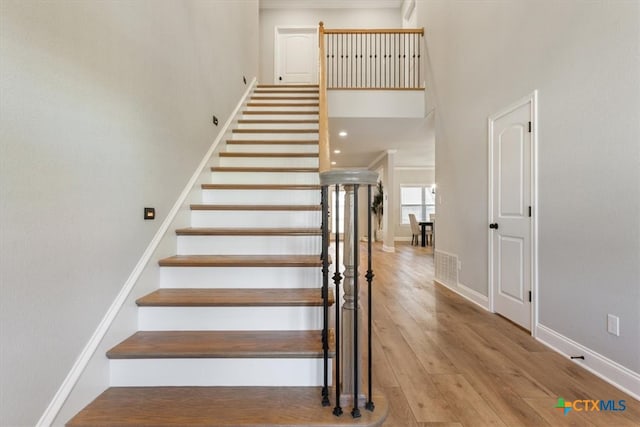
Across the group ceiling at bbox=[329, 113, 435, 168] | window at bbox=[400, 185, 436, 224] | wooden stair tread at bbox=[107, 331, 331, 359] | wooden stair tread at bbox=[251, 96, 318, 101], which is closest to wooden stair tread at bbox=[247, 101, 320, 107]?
wooden stair tread at bbox=[251, 96, 318, 101]

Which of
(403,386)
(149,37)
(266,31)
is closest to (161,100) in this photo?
(149,37)

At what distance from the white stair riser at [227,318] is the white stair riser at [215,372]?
0.82 ft

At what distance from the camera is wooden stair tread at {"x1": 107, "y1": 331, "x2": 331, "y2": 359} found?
4.87ft

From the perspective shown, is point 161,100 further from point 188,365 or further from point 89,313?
point 188,365

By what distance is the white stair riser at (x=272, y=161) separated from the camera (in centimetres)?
318

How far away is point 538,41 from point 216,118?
9.62 feet

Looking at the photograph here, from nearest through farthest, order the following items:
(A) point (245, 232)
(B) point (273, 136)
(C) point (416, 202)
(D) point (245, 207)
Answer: (A) point (245, 232), (D) point (245, 207), (B) point (273, 136), (C) point (416, 202)

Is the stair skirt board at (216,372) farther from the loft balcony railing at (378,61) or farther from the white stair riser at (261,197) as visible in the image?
the loft balcony railing at (378,61)

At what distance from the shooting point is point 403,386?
1.76m

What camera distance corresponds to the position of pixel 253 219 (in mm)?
2520

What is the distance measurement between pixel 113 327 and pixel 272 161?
6.86 ft

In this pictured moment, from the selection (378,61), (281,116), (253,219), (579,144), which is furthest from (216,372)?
(378,61)

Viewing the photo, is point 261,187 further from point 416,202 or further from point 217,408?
point 416,202

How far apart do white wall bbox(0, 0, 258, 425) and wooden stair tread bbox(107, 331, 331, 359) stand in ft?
0.78
